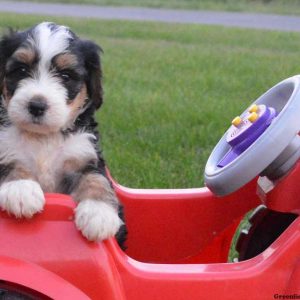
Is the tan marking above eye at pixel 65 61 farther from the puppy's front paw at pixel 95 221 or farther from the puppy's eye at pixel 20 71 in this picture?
the puppy's front paw at pixel 95 221

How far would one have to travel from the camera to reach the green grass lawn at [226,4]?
14.9m

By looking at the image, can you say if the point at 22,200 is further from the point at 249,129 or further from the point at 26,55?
the point at 249,129

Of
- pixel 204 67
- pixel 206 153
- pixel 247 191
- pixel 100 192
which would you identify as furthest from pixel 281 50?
pixel 100 192

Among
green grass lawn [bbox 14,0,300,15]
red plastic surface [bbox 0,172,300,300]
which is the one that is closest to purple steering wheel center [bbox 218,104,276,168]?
red plastic surface [bbox 0,172,300,300]

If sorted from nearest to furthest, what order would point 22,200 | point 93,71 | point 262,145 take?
1. point 22,200
2. point 262,145
3. point 93,71

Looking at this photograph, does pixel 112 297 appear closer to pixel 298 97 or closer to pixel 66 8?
pixel 298 97

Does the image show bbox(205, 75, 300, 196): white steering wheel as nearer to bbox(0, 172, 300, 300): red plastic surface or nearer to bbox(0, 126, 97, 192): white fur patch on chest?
bbox(0, 172, 300, 300): red plastic surface

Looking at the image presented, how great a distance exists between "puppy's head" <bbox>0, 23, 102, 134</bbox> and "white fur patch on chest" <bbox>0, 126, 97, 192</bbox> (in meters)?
0.06

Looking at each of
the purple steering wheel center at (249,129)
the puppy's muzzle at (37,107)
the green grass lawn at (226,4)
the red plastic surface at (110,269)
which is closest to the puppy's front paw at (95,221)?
the red plastic surface at (110,269)

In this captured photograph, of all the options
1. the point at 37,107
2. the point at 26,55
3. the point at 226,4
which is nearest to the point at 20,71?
the point at 26,55

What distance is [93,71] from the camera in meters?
2.19

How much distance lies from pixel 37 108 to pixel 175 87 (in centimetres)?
391

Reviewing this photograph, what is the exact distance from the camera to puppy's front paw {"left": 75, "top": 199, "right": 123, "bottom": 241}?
5.66 feet

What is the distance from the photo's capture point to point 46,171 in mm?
2082
